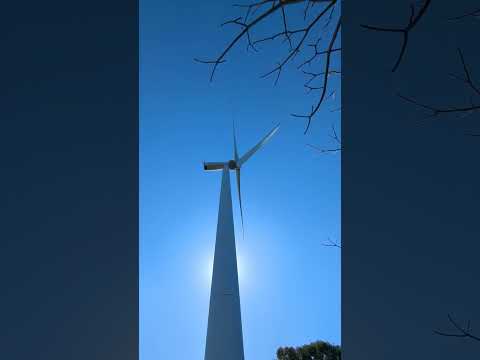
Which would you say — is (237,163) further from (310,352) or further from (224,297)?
(310,352)

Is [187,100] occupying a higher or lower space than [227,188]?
higher

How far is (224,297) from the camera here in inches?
543

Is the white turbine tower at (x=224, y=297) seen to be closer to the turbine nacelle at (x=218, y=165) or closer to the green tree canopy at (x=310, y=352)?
the turbine nacelle at (x=218, y=165)

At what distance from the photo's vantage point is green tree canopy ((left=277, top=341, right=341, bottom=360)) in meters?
17.9

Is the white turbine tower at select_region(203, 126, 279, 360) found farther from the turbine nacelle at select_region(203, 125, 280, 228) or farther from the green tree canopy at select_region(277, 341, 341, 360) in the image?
the green tree canopy at select_region(277, 341, 341, 360)

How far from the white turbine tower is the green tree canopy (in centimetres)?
479

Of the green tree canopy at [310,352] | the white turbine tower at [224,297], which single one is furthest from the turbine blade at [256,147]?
the green tree canopy at [310,352]

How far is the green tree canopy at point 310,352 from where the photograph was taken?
17.9m

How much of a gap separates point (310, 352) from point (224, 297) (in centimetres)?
593

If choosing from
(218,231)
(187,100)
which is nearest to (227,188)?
(218,231)
